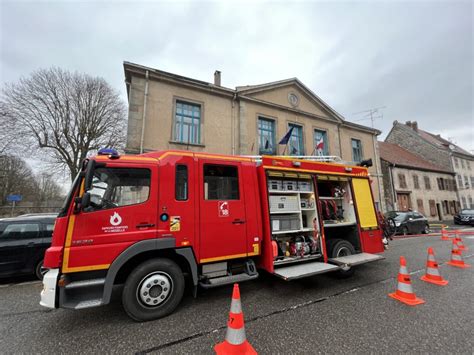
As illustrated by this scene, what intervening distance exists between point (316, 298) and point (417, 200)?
2541 cm

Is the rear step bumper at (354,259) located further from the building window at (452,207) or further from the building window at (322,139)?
the building window at (452,207)

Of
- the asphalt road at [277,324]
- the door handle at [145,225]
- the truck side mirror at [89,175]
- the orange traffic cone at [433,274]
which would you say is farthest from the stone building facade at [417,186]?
the truck side mirror at [89,175]

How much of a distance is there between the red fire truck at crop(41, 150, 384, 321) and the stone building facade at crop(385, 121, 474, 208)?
3283 cm

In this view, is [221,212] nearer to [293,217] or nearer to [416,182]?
[293,217]

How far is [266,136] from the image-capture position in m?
13.4

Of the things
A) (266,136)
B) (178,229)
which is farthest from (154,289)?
(266,136)

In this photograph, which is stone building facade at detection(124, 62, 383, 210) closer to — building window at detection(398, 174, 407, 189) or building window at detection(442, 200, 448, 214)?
building window at detection(398, 174, 407, 189)

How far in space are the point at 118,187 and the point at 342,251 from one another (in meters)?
5.13

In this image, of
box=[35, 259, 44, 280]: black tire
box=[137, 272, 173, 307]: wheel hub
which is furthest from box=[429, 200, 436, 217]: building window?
box=[35, 259, 44, 280]: black tire

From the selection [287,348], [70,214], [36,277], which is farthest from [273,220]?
[36,277]

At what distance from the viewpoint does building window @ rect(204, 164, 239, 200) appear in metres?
3.78

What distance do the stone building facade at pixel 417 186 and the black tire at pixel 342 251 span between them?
19.2m

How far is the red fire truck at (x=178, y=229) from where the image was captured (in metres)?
2.84

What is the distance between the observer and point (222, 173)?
3951 mm
